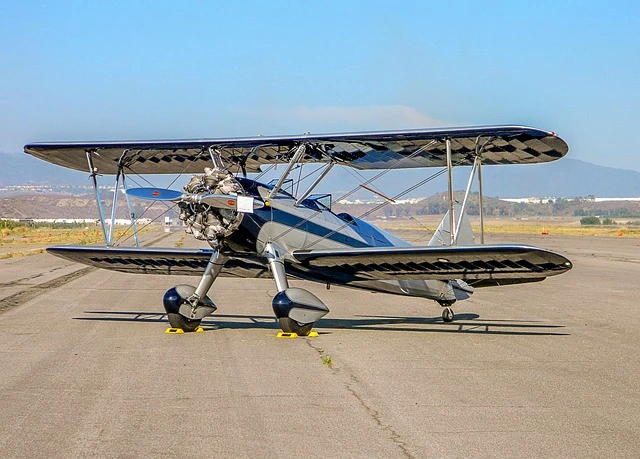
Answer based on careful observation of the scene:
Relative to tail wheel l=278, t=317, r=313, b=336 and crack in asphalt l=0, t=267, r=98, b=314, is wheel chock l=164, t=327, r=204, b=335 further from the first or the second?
crack in asphalt l=0, t=267, r=98, b=314

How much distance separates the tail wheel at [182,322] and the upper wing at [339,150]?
2774mm

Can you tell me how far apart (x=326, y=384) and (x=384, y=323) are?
6406 mm

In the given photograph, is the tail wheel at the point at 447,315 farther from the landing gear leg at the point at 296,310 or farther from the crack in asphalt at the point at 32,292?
the crack in asphalt at the point at 32,292

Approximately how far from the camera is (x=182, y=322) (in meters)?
14.3

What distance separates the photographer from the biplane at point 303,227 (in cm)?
1329

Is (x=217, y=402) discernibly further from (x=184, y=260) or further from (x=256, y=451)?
(x=184, y=260)

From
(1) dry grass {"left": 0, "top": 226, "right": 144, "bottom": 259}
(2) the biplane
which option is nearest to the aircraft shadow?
(2) the biplane

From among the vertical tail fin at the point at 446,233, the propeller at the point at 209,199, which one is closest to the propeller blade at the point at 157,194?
the propeller at the point at 209,199

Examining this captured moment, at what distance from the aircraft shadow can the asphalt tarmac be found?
51 millimetres

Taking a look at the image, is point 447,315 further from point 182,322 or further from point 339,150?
point 182,322

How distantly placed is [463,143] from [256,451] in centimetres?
932

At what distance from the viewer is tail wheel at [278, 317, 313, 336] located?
1335cm

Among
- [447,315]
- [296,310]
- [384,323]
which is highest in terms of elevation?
[296,310]

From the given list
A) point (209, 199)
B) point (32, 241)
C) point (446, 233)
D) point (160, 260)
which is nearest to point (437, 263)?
point (209, 199)
